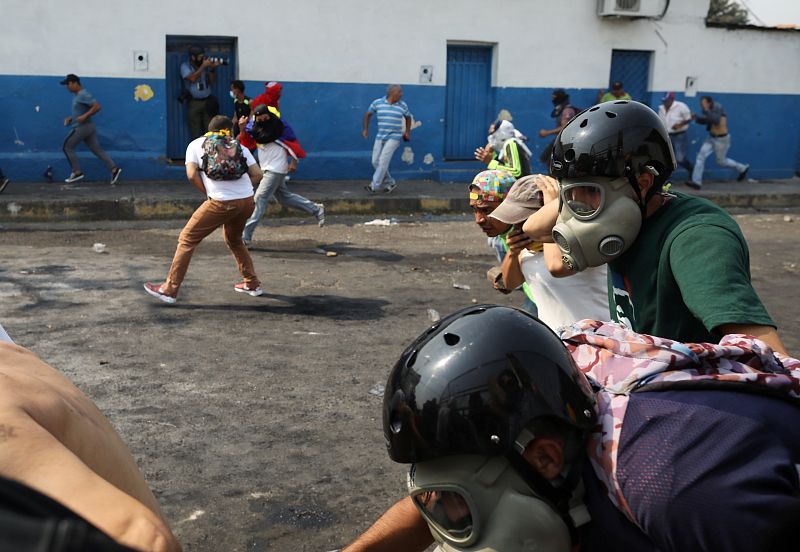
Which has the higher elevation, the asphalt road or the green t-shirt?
the green t-shirt

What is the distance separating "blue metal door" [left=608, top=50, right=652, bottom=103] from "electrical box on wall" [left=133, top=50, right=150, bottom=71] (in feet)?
29.2

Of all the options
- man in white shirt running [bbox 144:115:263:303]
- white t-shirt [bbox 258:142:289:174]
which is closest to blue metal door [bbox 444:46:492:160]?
white t-shirt [bbox 258:142:289:174]

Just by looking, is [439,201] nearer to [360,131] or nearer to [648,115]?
[360,131]

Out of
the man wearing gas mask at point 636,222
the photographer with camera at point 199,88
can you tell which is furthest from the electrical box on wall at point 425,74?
the man wearing gas mask at point 636,222

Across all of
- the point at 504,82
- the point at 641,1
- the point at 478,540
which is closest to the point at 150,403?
the point at 478,540

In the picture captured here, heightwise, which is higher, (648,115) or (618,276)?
(648,115)

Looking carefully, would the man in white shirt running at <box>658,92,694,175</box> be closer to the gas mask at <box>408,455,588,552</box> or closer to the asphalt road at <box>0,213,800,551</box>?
the asphalt road at <box>0,213,800,551</box>

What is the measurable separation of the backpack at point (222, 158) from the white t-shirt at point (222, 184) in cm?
6

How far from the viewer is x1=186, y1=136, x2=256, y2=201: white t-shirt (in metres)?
7.69

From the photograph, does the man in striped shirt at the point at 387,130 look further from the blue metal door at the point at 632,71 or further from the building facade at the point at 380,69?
the blue metal door at the point at 632,71

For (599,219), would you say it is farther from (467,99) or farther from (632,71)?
(632,71)

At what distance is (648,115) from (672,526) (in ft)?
5.13

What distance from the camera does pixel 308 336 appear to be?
683cm

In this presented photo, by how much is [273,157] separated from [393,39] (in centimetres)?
636
